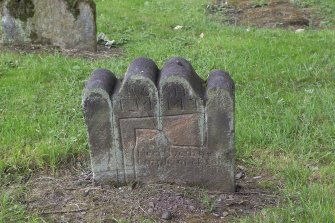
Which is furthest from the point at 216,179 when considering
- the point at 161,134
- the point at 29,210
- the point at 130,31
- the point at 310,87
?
the point at 130,31

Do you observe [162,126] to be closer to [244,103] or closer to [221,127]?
[221,127]

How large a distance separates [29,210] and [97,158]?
559 millimetres

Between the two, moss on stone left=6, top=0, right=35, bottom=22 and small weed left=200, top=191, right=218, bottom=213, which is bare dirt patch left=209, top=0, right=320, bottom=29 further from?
small weed left=200, top=191, right=218, bottom=213

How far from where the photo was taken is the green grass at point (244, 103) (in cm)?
392

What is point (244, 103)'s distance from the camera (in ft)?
17.5

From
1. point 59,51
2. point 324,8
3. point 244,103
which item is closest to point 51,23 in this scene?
point 59,51

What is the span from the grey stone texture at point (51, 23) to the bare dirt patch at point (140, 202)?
4.14 metres

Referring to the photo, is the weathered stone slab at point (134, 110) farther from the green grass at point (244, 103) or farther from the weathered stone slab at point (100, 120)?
the green grass at point (244, 103)

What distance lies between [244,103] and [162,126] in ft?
6.25

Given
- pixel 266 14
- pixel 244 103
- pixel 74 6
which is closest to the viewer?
pixel 244 103

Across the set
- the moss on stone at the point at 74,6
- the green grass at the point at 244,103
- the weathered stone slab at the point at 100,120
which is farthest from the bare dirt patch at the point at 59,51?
the weathered stone slab at the point at 100,120

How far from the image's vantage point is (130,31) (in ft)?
29.8

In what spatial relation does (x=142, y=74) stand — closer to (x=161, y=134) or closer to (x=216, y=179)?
(x=161, y=134)

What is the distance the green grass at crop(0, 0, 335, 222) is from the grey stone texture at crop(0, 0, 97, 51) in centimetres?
64
